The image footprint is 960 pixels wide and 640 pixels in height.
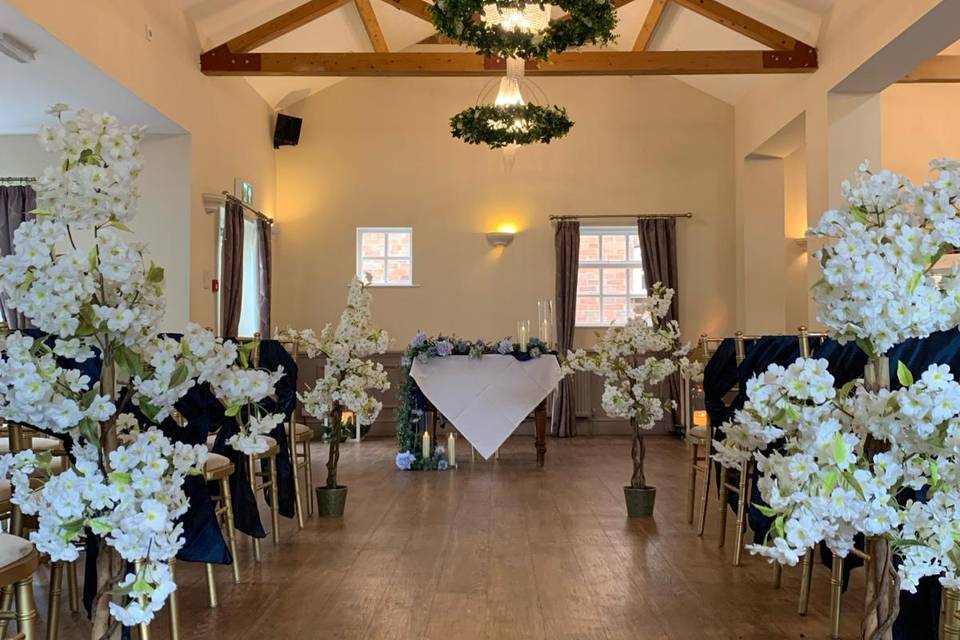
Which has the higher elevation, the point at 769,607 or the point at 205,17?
the point at 205,17

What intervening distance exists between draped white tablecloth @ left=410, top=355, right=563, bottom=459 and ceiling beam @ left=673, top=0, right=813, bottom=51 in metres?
3.73

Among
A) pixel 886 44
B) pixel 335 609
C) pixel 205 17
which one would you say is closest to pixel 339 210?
pixel 205 17

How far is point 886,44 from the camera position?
20.0 feet

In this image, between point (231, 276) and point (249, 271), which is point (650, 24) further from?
point (231, 276)

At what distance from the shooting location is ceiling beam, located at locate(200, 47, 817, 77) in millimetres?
7832

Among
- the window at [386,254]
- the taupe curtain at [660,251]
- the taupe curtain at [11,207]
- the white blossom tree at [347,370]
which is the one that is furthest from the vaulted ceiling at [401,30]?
the white blossom tree at [347,370]

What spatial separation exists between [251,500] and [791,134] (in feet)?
23.0

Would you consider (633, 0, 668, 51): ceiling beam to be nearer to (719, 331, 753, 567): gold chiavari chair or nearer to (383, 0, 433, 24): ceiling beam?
(383, 0, 433, 24): ceiling beam

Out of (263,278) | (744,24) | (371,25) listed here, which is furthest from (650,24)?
(263,278)

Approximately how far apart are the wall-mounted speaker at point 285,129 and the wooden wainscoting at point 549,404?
260 cm

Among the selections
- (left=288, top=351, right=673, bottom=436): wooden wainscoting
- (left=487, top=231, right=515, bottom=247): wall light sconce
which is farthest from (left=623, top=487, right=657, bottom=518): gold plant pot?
(left=487, top=231, right=515, bottom=247): wall light sconce

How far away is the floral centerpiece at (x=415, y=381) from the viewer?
6.93 metres

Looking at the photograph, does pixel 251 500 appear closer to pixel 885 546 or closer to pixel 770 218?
pixel 885 546

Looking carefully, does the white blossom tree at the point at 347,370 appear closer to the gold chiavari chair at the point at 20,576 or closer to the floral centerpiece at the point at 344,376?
the floral centerpiece at the point at 344,376
